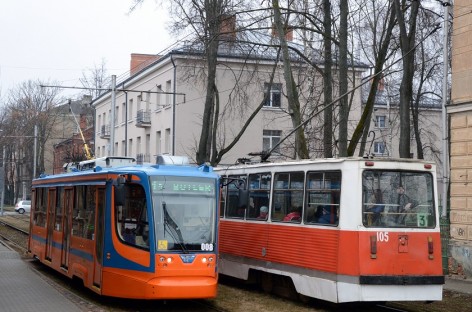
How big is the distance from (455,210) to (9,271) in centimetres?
1176

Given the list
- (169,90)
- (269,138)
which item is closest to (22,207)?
(169,90)

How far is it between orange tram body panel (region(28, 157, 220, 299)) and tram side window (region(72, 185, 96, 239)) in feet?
0.27

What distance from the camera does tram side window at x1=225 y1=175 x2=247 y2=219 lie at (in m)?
16.0

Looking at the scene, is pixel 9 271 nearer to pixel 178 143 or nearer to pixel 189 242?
pixel 189 242

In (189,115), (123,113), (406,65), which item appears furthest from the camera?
(123,113)

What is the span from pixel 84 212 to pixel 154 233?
318cm

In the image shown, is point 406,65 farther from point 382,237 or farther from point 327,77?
point 382,237

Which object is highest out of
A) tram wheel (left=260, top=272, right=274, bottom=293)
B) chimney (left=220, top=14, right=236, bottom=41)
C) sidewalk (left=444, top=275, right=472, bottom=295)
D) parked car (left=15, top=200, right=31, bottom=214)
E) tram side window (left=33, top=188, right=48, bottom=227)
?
chimney (left=220, top=14, right=236, bottom=41)

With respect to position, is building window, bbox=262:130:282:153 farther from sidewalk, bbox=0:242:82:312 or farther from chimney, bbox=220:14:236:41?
sidewalk, bbox=0:242:82:312

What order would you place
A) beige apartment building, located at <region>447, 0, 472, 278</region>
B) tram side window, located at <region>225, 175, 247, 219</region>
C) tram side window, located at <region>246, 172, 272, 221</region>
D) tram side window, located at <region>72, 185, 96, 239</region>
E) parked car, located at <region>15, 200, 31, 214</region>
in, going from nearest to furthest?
tram side window, located at <region>72, 185, 96, 239</region> < tram side window, located at <region>246, 172, 272, 221</region> < tram side window, located at <region>225, 175, 247, 219</region> < beige apartment building, located at <region>447, 0, 472, 278</region> < parked car, located at <region>15, 200, 31, 214</region>

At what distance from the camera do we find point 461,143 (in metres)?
18.8

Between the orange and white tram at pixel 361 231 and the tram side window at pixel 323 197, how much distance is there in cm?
2

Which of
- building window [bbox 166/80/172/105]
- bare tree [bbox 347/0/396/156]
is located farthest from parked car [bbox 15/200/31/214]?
bare tree [bbox 347/0/396/156]

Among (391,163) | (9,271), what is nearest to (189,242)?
(391,163)
